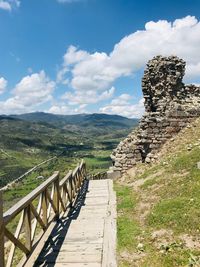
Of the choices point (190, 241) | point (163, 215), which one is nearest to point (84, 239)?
point (163, 215)

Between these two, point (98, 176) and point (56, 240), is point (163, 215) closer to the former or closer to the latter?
point (56, 240)

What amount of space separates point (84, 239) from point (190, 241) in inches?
142

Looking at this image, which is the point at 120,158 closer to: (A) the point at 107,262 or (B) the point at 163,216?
(B) the point at 163,216

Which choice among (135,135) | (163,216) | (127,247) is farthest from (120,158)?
(127,247)

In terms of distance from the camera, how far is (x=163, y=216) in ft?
39.1

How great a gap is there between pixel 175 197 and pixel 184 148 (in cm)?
778

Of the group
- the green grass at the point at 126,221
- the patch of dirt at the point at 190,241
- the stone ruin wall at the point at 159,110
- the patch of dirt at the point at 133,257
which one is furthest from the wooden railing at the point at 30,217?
the stone ruin wall at the point at 159,110

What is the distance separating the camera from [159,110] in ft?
80.5

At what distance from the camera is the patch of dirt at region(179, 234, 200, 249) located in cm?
939

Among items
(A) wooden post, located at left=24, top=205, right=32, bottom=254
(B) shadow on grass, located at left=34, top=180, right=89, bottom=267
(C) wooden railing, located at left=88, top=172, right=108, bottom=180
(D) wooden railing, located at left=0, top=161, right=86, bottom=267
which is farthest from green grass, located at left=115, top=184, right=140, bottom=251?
(C) wooden railing, located at left=88, top=172, right=108, bottom=180

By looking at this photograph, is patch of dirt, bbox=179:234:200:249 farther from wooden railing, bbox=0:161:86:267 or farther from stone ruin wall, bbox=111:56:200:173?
stone ruin wall, bbox=111:56:200:173

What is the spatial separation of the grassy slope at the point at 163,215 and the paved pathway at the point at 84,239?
18.3 inches

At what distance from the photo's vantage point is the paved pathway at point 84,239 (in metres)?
9.07

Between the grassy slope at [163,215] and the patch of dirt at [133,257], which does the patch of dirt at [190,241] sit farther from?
the patch of dirt at [133,257]
